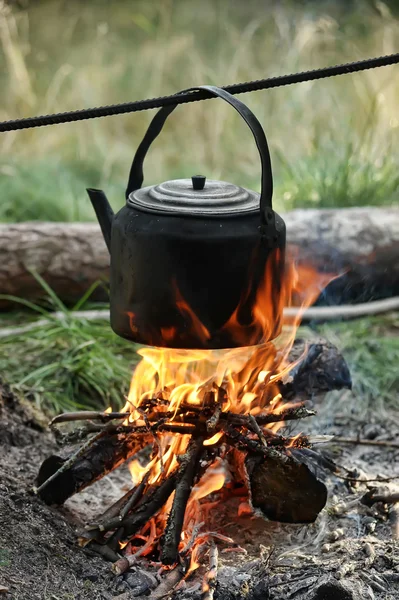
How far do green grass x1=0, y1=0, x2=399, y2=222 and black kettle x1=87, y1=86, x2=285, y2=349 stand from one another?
11.7ft

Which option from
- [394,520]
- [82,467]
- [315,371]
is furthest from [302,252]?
[82,467]

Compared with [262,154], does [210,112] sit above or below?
below

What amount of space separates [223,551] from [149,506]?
0.29 m

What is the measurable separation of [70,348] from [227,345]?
6.57ft

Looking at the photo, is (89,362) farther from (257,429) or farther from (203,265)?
(203,265)

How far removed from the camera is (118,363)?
4395mm

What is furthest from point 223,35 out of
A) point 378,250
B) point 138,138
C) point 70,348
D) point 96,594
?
point 96,594

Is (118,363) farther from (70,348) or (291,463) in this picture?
(291,463)

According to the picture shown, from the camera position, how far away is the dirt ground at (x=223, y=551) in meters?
2.52

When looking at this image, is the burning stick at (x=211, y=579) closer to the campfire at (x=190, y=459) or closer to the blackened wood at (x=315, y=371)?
the campfire at (x=190, y=459)

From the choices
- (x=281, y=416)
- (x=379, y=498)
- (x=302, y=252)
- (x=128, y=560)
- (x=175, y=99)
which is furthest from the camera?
(x=302, y=252)

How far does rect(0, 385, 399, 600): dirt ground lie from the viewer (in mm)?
Result: 2523

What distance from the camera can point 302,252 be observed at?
528 centimetres

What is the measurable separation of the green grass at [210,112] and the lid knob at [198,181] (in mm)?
3518
